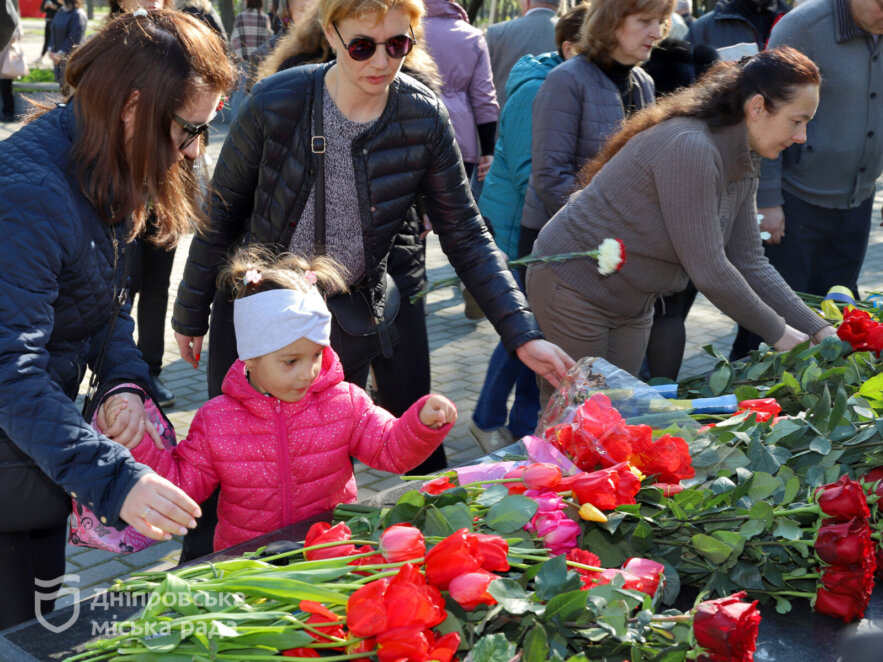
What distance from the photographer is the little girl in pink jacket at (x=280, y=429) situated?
2.05 m

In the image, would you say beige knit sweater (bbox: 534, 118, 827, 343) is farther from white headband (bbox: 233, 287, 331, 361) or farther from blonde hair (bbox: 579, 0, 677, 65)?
white headband (bbox: 233, 287, 331, 361)

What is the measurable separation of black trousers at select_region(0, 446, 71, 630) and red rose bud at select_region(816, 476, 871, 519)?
144 centimetres

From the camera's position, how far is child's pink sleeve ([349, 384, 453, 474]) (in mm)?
2061

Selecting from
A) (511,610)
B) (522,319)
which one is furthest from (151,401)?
(511,610)

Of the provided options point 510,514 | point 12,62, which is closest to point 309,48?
point 510,514

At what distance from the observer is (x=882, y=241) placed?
8680 millimetres

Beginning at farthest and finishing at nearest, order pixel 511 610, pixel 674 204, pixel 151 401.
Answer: pixel 674 204, pixel 151 401, pixel 511 610

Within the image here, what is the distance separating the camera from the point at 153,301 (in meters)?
4.65

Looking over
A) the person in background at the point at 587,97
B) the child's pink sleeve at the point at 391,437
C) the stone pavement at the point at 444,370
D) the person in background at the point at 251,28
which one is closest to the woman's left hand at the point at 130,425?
the child's pink sleeve at the point at 391,437

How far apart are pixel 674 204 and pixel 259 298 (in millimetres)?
1310

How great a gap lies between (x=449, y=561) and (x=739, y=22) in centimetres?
491

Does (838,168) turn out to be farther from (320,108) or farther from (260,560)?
(260,560)

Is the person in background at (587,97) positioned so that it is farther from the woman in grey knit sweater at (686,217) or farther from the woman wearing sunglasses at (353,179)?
the woman wearing sunglasses at (353,179)

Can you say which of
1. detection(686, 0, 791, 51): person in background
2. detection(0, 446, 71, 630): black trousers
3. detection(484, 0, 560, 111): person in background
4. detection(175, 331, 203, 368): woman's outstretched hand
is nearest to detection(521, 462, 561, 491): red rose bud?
detection(0, 446, 71, 630): black trousers
